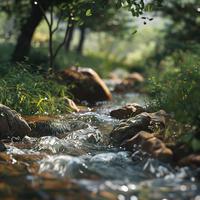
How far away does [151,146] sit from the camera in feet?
20.5

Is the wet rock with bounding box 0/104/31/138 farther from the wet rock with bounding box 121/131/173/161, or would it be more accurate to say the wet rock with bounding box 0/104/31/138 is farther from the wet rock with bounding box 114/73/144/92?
the wet rock with bounding box 114/73/144/92

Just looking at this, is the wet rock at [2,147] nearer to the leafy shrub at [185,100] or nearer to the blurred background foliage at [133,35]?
the blurred background foliage at [133,35]

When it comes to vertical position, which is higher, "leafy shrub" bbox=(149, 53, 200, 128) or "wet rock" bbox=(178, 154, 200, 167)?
"leafy shrub" bbox=(149, 53, 200, 128)

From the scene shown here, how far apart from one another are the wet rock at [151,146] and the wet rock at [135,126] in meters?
0.56

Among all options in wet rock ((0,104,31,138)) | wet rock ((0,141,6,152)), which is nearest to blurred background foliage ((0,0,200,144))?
wet rock ((0,104,31,138))

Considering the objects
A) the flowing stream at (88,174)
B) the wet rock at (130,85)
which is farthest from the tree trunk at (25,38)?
the flowing stream at (88,174)

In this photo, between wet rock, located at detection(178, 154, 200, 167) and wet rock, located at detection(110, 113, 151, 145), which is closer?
wet rock, located at detection(178, 154, 200, 167)

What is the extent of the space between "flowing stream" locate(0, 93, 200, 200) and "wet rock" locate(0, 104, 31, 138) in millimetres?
276

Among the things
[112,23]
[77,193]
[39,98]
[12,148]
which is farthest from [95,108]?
[112,23]

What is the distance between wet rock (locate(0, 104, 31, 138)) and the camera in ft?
24.7

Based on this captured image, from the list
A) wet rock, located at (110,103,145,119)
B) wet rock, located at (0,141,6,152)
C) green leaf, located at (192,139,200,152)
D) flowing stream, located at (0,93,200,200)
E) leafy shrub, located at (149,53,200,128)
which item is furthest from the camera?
wet rock, located at (110,103,145,119)

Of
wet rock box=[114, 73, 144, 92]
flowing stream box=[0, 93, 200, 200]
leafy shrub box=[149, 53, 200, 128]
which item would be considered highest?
leafy shrub box=[149, 53, 200, 128]

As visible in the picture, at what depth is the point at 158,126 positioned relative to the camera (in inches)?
295

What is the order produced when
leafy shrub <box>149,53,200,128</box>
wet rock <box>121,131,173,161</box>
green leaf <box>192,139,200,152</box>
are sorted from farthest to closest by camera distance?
wet rock <box>121,131,173,161</box> < leafy shrub <box>149,53,200,128</box> < green leaf <box>192,139,200,152</box>
